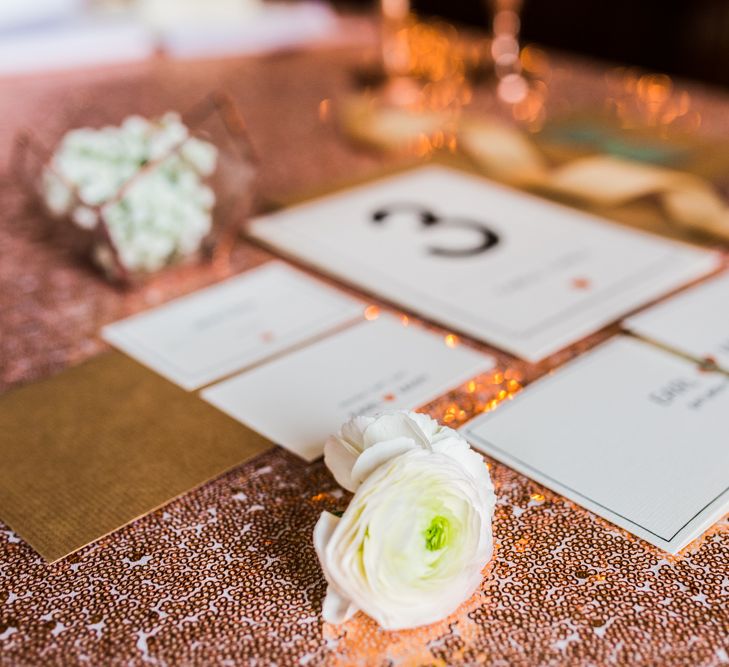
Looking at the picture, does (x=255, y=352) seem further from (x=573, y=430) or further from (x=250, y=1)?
(x=250, y=1)

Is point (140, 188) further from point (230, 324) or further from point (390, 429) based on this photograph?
point (390, 429)

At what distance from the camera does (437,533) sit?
1.54 ft

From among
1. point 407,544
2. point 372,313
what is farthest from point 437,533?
point 372,313

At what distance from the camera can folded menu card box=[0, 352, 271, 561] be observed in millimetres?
574

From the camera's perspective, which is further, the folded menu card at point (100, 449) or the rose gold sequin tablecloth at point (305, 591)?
the folded menu card at point (100, 449)

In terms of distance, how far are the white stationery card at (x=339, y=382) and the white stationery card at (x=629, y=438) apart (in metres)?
0.07

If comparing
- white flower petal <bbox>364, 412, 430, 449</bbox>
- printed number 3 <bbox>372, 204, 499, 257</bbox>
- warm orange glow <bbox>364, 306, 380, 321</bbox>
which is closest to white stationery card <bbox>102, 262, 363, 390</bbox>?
warm orange glow <bbox>364, 306, 380, 321</bbox>

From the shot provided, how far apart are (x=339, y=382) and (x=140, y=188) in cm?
30

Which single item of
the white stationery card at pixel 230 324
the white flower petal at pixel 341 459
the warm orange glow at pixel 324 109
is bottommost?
the warm orange glow at pixel 324 109

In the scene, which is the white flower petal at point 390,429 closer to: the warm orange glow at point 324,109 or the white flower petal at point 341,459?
the white flower petal at point 341,459

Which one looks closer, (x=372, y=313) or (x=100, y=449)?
(x=100, y=449)

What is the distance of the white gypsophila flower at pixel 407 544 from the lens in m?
0.45

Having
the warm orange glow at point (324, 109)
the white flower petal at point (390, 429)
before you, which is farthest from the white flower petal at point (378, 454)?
the warm orange glow at point (324, 109)

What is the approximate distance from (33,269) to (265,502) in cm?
49
